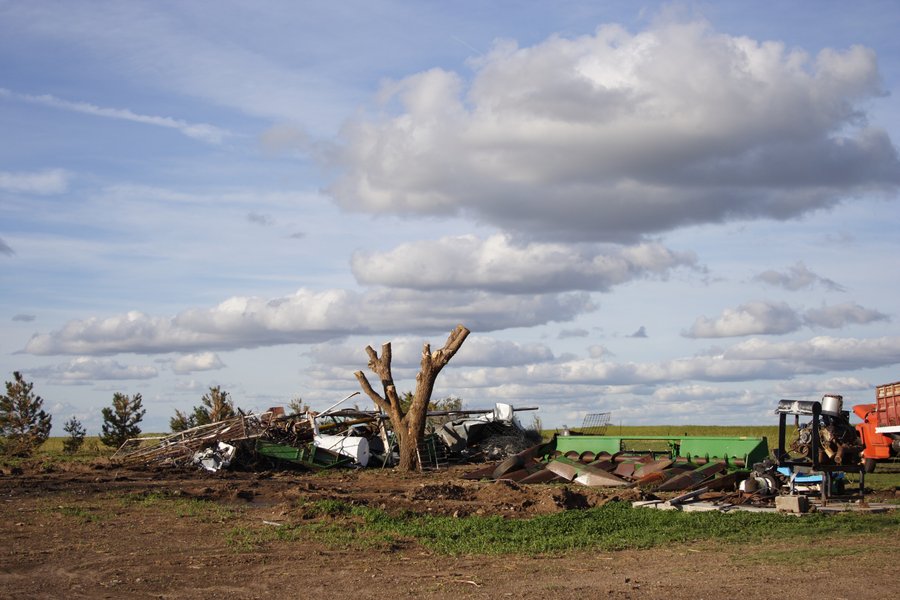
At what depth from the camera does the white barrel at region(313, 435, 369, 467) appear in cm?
2828

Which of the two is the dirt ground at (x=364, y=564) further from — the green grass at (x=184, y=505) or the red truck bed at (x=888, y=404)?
the red truck bed at (x=888, y=404)

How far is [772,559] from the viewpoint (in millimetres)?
10930

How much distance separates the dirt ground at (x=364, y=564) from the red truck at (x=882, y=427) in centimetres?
925

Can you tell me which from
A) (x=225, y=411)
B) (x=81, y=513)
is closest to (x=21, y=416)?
(x=225, y=411)

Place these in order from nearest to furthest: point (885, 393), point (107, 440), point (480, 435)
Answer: point (885, 393) → point (480, 435) → point (107, 440)

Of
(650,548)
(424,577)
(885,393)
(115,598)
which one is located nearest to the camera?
(115,598)

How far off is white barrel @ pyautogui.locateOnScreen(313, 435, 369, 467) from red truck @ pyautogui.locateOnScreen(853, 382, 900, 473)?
13745mm

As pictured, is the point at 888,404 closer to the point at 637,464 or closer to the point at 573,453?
the point at 637,464

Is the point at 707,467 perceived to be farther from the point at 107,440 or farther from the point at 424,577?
the point at 107,440

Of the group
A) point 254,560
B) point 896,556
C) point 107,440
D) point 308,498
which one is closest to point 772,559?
point 896,556

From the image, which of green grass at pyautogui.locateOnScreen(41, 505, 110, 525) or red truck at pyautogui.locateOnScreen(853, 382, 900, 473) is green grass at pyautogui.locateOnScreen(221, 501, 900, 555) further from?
red truck at pyautogui.locateOnScreen(853, 382, 900, 473)

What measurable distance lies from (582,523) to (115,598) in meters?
7.00

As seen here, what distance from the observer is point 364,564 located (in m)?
11.4

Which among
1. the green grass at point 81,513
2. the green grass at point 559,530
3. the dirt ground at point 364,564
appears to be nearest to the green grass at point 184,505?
the dirt ground at point 364,564
